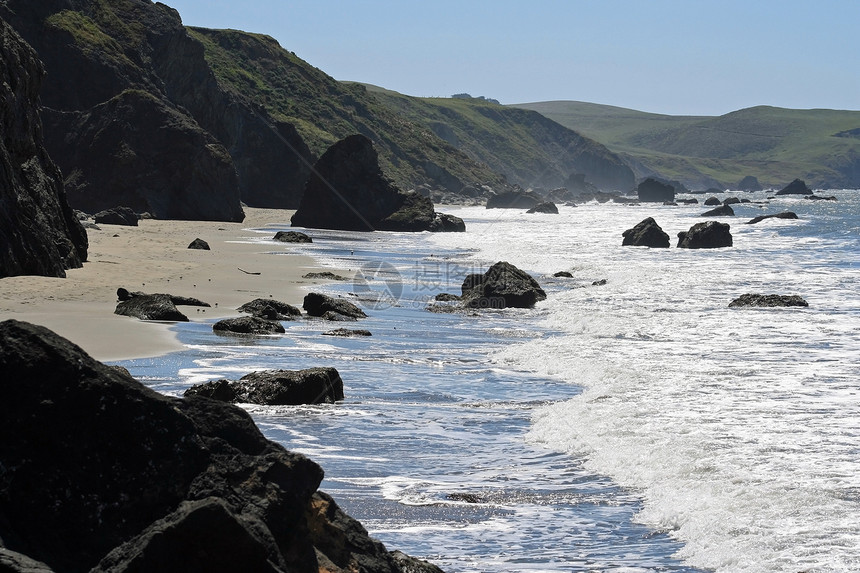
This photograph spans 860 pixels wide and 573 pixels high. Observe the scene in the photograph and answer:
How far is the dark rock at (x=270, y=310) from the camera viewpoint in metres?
16.3

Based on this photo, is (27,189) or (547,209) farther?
(547,209)

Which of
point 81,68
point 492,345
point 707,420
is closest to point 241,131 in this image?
point 81,68

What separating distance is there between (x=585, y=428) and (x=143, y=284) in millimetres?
12081

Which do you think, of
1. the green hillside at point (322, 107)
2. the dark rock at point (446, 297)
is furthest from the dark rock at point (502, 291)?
the green hillside at point (322, 107)

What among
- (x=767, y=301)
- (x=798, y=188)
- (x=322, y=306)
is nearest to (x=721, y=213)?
(x=767, y=301)

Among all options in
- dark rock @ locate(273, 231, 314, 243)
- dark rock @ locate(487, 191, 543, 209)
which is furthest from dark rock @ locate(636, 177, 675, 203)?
dark rock @ locate(273, 231, 314, 243)

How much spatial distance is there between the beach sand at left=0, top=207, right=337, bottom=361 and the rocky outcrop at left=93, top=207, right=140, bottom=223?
4.87 ft

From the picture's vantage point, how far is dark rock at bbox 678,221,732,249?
4300 cm

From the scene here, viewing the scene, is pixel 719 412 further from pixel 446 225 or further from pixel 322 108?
pixel 322 108

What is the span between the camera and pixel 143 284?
19469 mm

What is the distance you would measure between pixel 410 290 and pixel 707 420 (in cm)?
1447

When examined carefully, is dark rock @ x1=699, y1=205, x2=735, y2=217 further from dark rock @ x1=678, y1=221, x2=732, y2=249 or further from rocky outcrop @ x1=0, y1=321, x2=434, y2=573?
rocky outcrop @ x1=0, y1=321, x2=434, y2=573

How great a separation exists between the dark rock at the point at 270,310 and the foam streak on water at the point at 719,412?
158 inches

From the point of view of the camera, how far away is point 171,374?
11.0 metres
